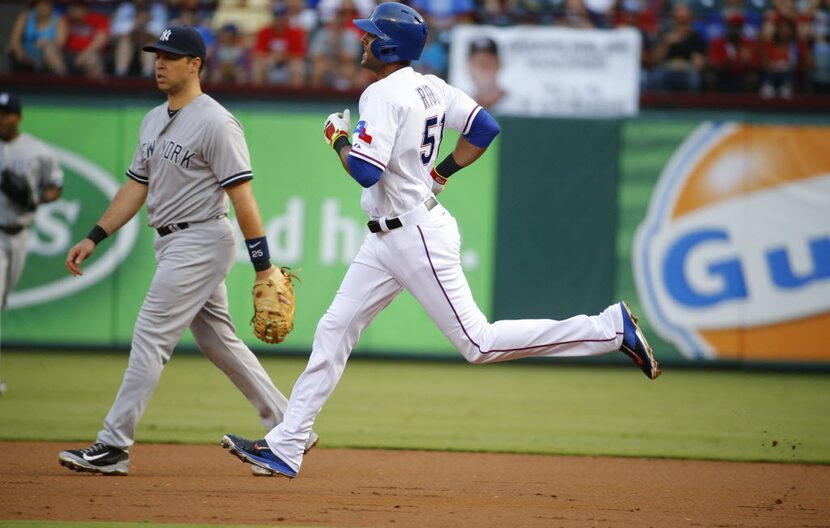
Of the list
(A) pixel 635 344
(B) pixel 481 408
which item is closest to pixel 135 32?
(B) pixel 481 408

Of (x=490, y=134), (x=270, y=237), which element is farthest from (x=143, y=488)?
(x=270, y=237)

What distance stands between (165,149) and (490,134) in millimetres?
1643

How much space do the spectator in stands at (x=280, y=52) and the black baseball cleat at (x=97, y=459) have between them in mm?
7434

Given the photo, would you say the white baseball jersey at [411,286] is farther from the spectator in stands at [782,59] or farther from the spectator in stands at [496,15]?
the spectator in stands at [782,59]

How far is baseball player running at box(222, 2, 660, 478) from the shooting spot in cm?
564

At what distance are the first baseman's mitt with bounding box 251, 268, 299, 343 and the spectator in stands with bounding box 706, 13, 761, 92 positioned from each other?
8.41 metres

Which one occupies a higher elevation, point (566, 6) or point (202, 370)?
point (566, 6)

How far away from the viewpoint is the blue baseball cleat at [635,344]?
19.0 ft

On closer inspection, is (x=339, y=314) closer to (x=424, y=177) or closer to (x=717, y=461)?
(x=424, y=177)

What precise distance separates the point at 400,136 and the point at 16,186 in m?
4.68

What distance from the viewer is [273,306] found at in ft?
19.4

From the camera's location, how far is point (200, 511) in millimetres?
5238

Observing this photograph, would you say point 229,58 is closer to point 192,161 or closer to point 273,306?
point 192,161

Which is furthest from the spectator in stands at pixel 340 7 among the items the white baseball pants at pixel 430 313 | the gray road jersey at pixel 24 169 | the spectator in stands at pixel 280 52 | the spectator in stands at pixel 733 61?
the white baseball pants at pixel 430 313
